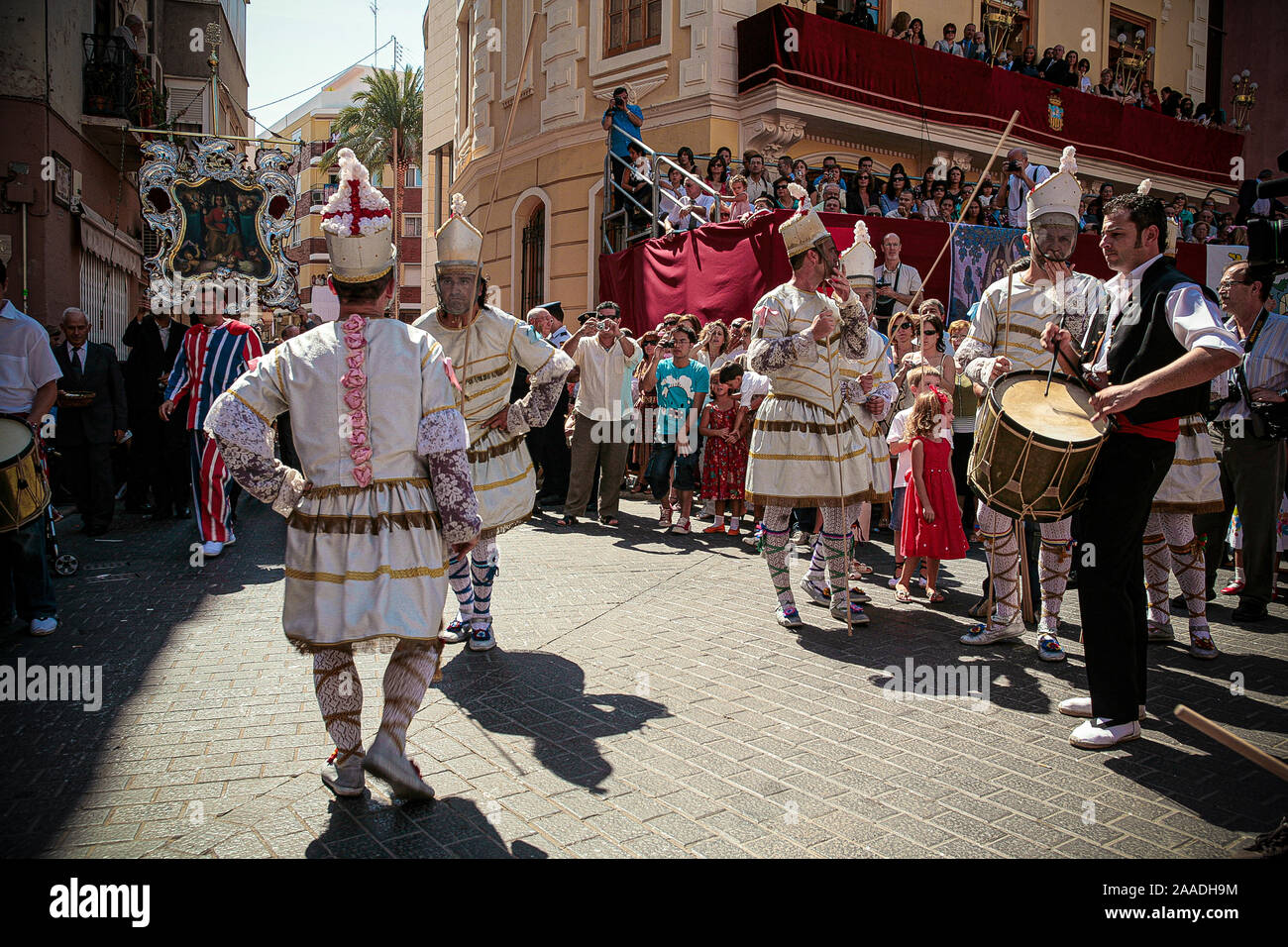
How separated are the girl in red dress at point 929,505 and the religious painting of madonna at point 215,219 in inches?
374

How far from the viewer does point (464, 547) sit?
12.4ft

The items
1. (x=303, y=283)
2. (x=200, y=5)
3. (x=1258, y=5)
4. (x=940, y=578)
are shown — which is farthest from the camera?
(x=303, y=283)

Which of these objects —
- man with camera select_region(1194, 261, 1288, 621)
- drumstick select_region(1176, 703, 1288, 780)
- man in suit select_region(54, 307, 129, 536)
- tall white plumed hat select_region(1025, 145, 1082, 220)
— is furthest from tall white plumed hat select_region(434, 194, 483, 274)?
man in suit select_region(54, 307, 129, 536)

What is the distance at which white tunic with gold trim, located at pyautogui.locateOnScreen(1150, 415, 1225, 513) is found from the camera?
6.20m

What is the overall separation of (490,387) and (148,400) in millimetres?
7581

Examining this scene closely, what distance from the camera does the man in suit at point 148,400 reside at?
11.3 m

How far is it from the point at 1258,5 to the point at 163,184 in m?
23.1

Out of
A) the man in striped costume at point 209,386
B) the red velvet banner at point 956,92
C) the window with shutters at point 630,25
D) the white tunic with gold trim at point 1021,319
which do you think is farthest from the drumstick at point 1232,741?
the window with shutters at point 630,25

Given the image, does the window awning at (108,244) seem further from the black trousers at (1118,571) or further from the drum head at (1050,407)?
the black trousers at (1118,571)

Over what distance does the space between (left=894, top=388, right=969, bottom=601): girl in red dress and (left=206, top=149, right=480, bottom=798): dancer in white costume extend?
4571 mm

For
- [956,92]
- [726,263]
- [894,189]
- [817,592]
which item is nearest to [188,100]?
[956,92]

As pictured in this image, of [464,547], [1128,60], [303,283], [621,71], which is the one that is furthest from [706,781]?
[303,283]

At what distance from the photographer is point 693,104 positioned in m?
17.2

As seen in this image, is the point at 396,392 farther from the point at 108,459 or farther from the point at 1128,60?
Result: the point at 1128,60
